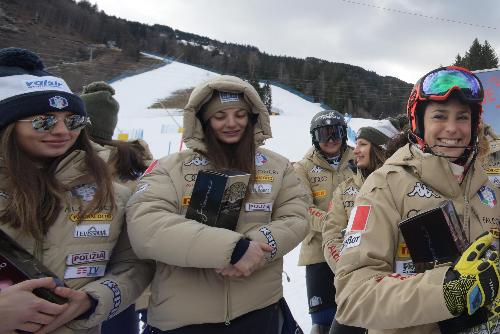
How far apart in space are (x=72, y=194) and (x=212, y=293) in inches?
33.1

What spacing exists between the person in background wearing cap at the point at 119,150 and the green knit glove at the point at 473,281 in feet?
7.38

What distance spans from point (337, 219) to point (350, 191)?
31cm

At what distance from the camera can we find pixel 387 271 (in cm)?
164

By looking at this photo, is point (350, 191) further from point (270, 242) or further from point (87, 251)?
point (87, 251)

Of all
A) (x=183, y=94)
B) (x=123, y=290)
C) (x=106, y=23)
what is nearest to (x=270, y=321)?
(x=123, y=290)

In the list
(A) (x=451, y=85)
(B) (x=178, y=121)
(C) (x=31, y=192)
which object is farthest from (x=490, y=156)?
(B) (x=178, y=121)

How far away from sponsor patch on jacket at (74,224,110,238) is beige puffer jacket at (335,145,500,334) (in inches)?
43.7

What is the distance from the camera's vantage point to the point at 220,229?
Answer: 192 cm

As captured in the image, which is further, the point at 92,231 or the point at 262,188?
the point at 262,188

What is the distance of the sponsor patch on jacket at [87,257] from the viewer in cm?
181

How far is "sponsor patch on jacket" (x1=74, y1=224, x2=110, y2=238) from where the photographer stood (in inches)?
73.0

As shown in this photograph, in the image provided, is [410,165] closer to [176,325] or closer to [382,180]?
[382,180]

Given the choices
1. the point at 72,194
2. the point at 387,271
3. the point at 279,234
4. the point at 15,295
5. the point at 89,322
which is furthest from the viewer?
the point at 279,234

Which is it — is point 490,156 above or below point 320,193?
above
